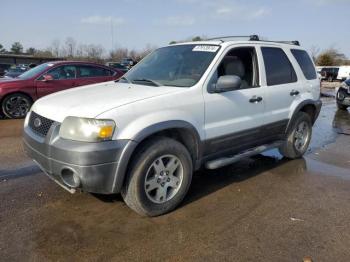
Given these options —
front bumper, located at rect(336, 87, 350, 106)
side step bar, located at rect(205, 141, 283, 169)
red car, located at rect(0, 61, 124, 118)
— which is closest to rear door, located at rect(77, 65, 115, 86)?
red car, located at rect(0, 61, 124, 118)

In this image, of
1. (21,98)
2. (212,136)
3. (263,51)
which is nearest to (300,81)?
(263,51)

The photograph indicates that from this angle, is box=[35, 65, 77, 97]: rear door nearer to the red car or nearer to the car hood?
the red car

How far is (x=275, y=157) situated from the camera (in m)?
6.02

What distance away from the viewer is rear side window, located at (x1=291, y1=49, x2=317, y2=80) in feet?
18.2

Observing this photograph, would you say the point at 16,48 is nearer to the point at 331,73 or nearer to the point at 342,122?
the point at 331,73

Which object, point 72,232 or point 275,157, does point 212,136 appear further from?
point 275,157

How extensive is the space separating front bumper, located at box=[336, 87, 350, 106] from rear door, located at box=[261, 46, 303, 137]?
8205 mm

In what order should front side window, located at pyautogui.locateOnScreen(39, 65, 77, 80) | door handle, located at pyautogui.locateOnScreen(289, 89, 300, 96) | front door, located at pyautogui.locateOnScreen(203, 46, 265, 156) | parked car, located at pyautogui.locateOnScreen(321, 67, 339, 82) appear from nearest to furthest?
front door, located at pyautogui.locateOnScreen(203, 46, 265, 156) < door handle, located at pyautogui.locateOnScreen(289, 89, 300, 96) < front side window, located at pyautogui.locateOnScreen(39, 65, 77, 80) < parked car, located at pyautogui.locateOnScreen(321, 67, 339, 82)

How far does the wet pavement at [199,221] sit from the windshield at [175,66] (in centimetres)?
144

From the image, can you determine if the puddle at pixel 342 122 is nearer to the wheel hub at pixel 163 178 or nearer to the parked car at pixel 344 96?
the parked car at pixel 344 96

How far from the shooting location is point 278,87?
497cm

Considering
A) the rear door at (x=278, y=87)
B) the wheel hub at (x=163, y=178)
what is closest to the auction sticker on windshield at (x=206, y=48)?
the rear door at (x=278, y=87)

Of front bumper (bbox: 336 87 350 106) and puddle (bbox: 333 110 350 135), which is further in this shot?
front bumper (bbox: 336 87 350 106)

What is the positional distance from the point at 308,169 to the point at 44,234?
401 centimetres
